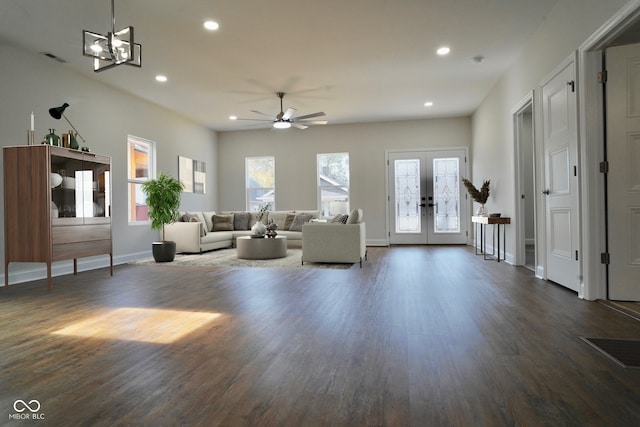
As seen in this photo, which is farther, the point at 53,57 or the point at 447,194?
the point at 447,194

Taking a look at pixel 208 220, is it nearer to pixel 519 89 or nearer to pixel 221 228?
pixel 221 228

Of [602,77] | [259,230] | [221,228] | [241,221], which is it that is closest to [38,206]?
[259,230]

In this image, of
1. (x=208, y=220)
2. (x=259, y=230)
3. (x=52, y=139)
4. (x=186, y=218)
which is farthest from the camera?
(x=208, y=220)

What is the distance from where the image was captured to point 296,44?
15.2 feet

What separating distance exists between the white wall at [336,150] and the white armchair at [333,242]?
3446 mm

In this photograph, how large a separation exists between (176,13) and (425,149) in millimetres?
6274

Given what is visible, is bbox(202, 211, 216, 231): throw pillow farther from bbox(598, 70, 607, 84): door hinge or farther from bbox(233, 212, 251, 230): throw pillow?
bbox(598, 70, 607, 84): door hinge

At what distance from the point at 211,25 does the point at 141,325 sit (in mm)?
3199

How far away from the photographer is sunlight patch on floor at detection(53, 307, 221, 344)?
2418 millimetres

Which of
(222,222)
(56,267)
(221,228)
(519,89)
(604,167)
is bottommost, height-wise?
(56,267)

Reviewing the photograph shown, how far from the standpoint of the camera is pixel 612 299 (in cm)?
315

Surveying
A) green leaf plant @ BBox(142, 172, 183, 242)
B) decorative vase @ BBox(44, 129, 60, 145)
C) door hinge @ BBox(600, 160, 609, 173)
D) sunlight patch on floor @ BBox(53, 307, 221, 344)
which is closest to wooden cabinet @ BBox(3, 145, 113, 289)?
decorative vase @ BBox(44, 129, 60, 145)

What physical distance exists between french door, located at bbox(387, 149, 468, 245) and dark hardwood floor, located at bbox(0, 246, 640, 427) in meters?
4.90

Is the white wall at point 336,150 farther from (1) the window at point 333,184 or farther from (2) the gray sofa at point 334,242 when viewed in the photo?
(2) the gray sofa at point 334,242
